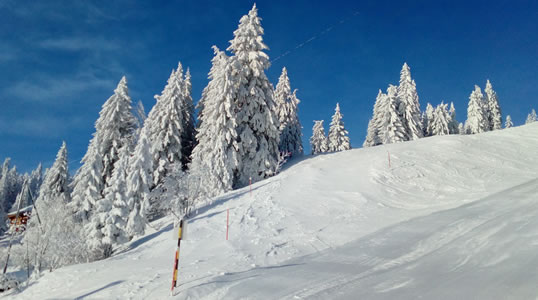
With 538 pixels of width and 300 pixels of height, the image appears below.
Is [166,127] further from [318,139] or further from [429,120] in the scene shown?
[429,120]

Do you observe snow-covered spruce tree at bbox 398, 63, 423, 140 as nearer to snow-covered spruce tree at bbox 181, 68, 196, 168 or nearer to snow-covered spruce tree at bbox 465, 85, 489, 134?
snow-covered spruce tree at bbox 465, 85, 489, 134

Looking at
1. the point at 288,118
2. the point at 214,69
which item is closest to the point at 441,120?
the point at 288,118

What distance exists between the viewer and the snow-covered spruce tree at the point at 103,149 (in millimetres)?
26375

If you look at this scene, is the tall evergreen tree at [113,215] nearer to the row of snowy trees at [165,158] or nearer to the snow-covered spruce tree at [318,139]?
the row of snowy trees at [165,158]

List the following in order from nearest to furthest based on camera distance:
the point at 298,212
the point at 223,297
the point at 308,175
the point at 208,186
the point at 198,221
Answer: the point at 223,297 → the point at 298,212 → the point at 198,221 → the point at 308,175 → the point at 208,186

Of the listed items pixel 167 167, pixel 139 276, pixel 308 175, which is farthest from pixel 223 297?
pixel 167 167

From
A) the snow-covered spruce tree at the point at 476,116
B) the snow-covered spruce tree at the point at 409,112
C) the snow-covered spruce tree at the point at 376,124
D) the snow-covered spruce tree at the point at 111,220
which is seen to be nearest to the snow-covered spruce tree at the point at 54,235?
the snow-covered spruce tree at the point at 111,220

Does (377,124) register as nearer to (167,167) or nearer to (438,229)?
(167,167)

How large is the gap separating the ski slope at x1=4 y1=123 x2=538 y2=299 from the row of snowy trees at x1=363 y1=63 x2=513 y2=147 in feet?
78.7

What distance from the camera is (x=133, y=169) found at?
20141 mm

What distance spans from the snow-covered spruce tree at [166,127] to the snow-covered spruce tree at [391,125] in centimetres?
3062

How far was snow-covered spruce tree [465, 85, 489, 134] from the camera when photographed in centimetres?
5891

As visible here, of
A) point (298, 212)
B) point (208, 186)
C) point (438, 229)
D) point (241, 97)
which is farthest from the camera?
point (241, 97)

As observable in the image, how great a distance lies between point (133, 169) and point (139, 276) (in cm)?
1198
